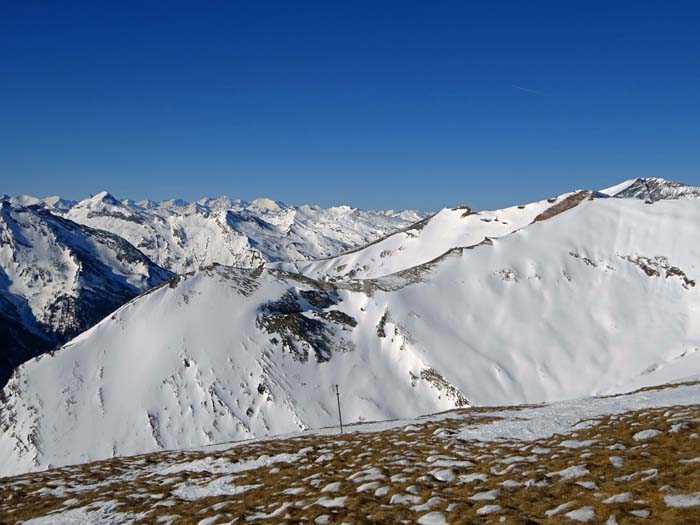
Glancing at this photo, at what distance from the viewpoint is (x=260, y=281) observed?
493ft

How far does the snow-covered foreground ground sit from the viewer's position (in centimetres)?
1111

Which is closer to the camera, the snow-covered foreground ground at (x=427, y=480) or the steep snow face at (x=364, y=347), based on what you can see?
the snow-covered foreground ground at (x=427, y=480)

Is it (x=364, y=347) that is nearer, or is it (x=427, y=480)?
(x=427, y=480)

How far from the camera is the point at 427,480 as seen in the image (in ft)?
47.8

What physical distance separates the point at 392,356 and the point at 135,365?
6958 centimetres

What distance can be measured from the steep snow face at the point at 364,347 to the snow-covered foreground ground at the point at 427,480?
93.4 metres

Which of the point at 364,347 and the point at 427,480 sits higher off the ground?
the point at 427,480

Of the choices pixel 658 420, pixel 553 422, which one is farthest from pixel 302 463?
pixel 658 420

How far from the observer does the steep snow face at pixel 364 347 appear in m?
118

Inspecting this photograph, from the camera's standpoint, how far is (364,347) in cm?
13475

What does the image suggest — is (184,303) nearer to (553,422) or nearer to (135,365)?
(135,365)

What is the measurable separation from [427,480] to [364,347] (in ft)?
398

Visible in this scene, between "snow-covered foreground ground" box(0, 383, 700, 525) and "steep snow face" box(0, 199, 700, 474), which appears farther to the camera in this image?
"steep snow face" box(0, 199, 700, 474)

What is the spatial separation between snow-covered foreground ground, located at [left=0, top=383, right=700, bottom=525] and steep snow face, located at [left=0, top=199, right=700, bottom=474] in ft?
307
